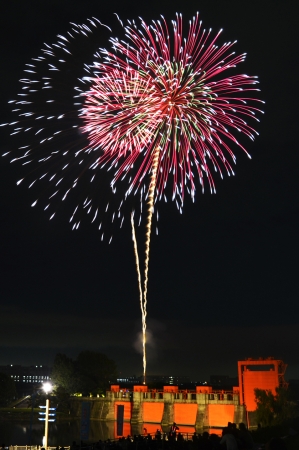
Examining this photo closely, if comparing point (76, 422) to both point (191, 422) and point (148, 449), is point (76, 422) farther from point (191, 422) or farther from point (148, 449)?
point (148, 449)

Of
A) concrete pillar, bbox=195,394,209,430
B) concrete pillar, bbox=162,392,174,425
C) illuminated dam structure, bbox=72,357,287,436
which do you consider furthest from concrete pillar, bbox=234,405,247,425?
concrete pillar, bbox=162,392,174,425

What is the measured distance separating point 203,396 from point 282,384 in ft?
41.4

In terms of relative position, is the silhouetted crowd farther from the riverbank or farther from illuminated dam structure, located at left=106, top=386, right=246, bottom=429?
the riverbank

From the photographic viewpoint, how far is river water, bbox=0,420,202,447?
201ft

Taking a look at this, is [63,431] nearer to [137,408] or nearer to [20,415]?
[137,408]

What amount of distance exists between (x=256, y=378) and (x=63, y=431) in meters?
29.6

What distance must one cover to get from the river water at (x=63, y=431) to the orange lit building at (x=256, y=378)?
27.3 ft

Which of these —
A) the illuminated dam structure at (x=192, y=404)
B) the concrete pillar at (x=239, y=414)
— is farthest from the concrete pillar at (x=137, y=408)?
the concrete pillar at (x=239, y=414)

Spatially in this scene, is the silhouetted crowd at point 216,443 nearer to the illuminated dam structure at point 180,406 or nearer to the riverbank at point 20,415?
the illuminated dam structure at point 180,406

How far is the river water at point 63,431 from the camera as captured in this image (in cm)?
6138

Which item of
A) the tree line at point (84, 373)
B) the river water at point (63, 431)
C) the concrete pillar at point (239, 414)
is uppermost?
the tree line at point (84, 373)

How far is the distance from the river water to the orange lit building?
8314 millimetres

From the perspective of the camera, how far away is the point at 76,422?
85.4 meters

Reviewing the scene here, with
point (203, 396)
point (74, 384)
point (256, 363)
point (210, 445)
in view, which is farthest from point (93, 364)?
point (210, 445)
